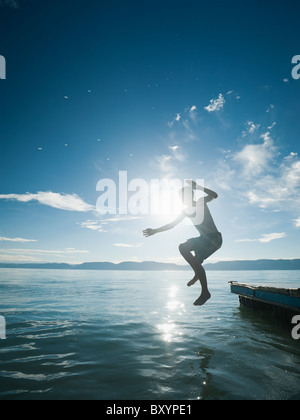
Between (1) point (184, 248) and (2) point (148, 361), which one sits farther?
(2) point (148, 361)

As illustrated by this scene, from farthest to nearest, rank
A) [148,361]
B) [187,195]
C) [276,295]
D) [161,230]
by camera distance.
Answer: [276,295]
[148,361]
[161,230]
[187,195]

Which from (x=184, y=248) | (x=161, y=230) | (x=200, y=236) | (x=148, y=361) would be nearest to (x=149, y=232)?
(x=161, y=230)

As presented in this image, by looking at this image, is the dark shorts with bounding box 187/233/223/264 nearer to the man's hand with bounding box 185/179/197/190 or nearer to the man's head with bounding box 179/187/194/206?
the man's head with bounding box 179/187/194/206

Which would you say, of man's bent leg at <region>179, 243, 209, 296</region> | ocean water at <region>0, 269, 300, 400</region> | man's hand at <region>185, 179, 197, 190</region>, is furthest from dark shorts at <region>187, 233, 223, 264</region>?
ocean water at <region>0, 269, 300, 400</region>

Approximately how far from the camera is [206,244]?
450cm

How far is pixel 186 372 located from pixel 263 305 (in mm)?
12999

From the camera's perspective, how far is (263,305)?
16297 millimetres

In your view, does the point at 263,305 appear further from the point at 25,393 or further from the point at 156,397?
the point at 25,393

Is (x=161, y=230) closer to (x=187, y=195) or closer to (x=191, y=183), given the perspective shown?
(x=187, y=195)

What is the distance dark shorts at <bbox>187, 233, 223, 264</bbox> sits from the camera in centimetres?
447

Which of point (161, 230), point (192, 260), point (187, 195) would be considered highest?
point (187, 195)

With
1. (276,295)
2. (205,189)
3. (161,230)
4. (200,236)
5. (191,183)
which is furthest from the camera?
(276,295)

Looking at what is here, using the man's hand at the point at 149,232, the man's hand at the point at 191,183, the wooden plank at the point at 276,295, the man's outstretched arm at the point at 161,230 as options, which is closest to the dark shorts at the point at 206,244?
the man's outstretched arm at the point at 161,230
